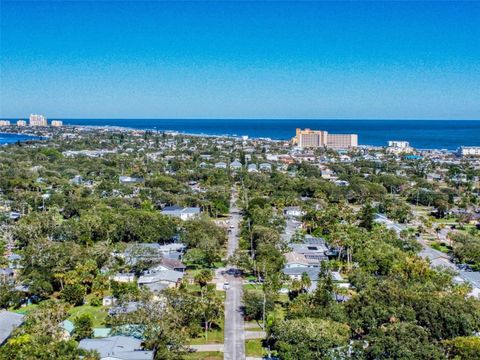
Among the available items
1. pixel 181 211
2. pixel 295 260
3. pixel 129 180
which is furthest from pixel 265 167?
pixel 295 260

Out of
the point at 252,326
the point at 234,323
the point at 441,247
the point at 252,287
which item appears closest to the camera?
the point at 252,326

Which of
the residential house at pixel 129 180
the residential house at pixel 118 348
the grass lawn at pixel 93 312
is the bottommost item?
the grass lawn at pixel 93 312

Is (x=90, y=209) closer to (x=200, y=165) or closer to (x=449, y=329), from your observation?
(x=449, y=329)

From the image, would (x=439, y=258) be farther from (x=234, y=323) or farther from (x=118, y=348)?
(x=118, y=348)

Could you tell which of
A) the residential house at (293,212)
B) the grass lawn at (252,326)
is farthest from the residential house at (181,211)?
the grass lawn at (252,326)

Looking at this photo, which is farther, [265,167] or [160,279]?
[265,167]

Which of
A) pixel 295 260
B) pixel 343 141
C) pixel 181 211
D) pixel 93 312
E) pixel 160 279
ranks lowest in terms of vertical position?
pixel 93 312

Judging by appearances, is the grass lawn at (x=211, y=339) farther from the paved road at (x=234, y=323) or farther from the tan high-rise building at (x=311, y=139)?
the tan high-rise building at (x=311, y=139)
